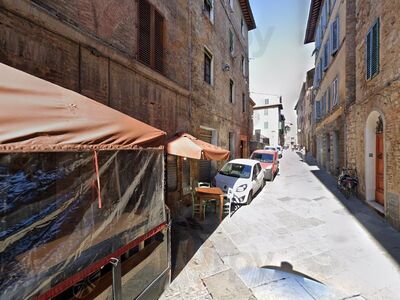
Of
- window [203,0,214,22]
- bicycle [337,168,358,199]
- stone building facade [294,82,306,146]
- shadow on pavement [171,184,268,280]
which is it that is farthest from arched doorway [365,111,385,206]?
stone building facade [294,82,306,146]

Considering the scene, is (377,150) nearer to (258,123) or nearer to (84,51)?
(84,51)

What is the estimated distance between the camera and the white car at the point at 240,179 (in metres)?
7.63

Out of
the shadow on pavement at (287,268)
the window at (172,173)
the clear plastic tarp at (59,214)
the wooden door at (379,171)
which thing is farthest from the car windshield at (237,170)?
the clear plastic tarp at (59,214)

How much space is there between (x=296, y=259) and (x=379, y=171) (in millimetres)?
5074

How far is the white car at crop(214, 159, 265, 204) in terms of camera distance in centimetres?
763

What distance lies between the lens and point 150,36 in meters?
5.75

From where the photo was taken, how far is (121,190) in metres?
2.61

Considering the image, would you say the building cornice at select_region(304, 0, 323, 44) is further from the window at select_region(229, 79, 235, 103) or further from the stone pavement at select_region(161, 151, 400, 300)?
the stone pavement at select_region(161, 151, 400, 300)

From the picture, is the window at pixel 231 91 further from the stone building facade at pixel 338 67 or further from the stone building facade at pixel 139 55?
→ the stone building facade at pixel 338 67

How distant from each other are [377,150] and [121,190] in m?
8.04

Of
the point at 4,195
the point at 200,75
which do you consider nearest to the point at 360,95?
the point at 200,75

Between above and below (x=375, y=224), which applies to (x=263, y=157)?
above

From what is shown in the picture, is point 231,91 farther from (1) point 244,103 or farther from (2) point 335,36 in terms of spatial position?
(2) point 335,36

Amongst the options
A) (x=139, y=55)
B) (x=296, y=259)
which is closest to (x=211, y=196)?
(x=296, y=259)
